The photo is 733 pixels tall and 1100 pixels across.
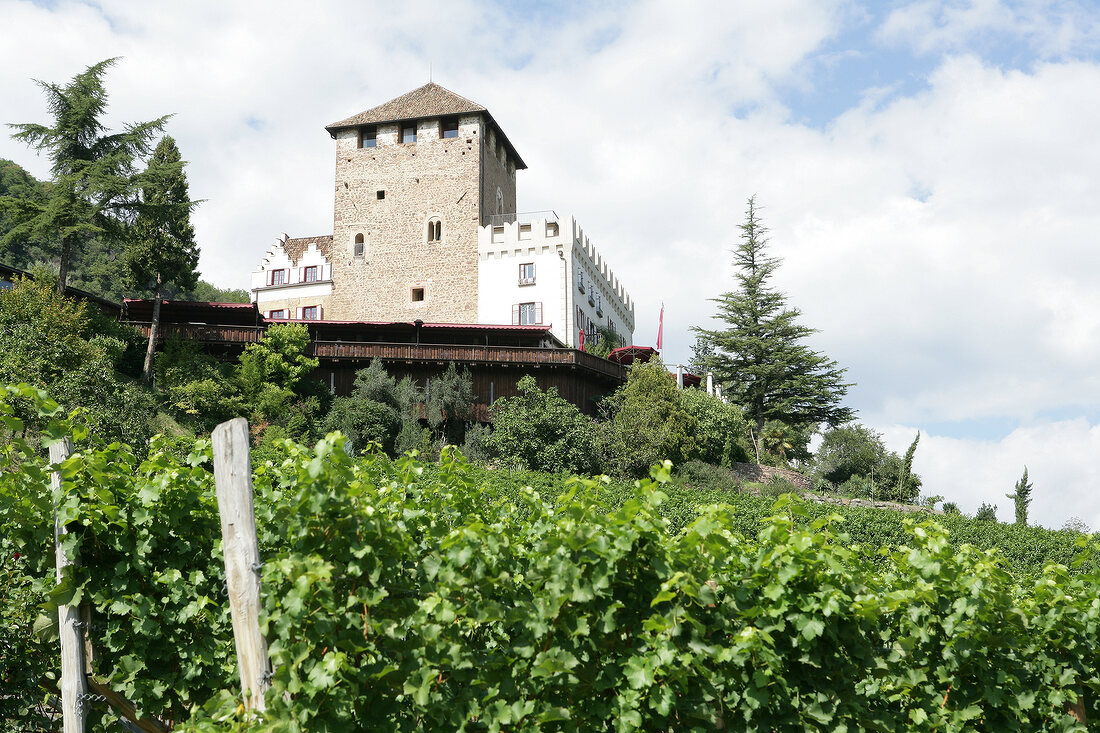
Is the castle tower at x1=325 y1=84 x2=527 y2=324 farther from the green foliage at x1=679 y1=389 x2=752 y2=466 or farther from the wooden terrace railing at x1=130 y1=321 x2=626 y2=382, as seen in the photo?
the green foliage at x1=679 y1=389 x2=752 y2=466

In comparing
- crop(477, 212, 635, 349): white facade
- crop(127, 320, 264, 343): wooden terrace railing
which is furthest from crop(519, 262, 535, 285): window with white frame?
crop(127, 320, 264, 343): wooden terrace railing

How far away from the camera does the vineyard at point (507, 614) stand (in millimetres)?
3730

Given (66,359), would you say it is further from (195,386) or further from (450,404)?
(450,404)

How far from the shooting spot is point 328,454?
3.76 metres

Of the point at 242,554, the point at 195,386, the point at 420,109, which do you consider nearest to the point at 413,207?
the point at 420,109

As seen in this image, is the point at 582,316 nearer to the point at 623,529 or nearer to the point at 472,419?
the point at 472,419

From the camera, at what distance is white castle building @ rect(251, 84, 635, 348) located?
3978 centimetres

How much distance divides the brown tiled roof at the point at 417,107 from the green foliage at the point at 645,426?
17.1 meters

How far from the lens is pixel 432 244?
4141 centimetres

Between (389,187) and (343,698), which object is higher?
(389,187)

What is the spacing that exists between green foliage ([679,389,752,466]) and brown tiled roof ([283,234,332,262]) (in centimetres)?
2054

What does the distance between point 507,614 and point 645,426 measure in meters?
28.5

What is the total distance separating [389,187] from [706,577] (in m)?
40.7

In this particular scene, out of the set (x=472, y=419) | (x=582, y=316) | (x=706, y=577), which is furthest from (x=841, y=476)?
(x=706, y=577)
